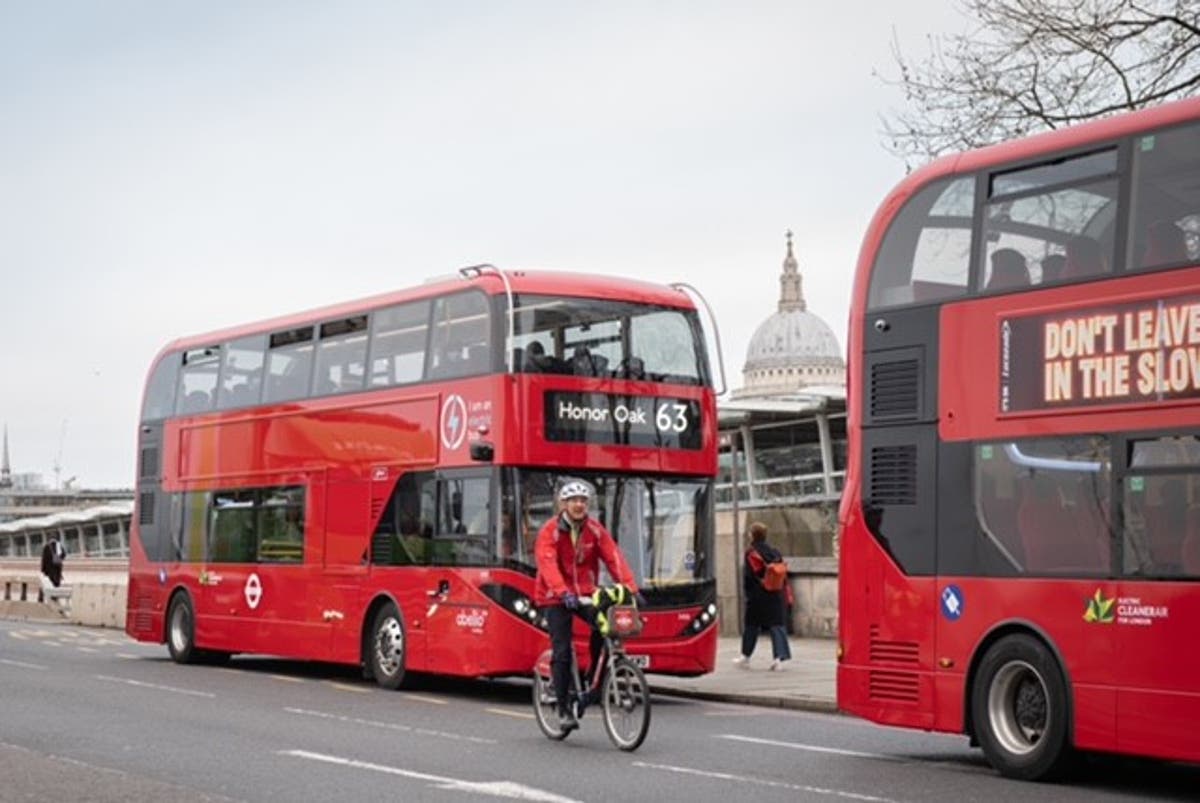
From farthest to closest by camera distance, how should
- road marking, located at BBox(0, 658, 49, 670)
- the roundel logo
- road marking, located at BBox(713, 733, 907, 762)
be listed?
road marking, located at BBox(0, 658, 49, 670) < the roundel logo < road marking, located at BBox(713, 733, 907, 762)

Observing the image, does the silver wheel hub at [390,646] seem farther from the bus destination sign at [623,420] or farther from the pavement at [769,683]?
the bus destination sign at [623,420]

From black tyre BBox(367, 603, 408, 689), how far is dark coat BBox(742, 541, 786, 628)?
4.04 meters

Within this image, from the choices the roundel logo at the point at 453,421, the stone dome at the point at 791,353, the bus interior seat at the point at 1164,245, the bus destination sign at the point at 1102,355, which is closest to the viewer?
the bus destination sign at the point at 1102,355

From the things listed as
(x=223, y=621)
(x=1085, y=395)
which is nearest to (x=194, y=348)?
(x=223, y=621)

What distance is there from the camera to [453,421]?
2053cm

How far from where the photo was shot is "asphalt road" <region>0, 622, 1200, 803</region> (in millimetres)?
12172

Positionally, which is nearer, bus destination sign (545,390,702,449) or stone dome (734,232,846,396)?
bus destination sign (545,390,702,449)

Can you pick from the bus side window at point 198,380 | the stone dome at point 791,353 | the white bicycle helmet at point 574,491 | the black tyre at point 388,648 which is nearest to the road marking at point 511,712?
the black tyre at point 388,648

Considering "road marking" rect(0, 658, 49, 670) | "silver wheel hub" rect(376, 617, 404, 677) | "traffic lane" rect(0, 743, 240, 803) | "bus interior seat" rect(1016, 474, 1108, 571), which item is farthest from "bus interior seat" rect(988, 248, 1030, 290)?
"road marking" rect(0, 658, 49, 670)

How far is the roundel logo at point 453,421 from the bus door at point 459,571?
0.31 m

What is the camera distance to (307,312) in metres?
24.1

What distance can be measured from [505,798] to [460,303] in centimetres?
945

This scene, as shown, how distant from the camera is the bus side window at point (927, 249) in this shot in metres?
14.0

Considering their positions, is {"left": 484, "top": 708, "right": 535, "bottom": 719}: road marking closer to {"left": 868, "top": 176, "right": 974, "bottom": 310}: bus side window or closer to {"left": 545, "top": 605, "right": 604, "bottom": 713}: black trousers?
{"left": 545, "top": 605, "right": 604, "bottom": 713}: black trousers
